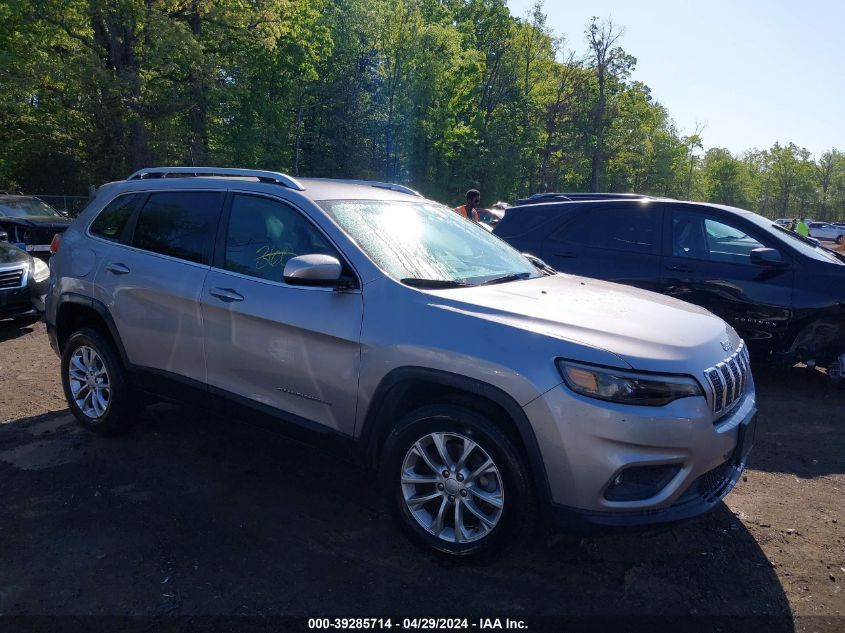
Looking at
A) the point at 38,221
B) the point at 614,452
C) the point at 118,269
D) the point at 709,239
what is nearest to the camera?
the point at 614,452

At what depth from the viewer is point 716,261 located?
6434 millimetres

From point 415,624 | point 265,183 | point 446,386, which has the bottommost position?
point 415,624

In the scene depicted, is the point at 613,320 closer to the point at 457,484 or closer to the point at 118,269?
the point at 457,484

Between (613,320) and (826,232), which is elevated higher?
(826,232)

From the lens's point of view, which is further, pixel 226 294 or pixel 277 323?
pixel 226 294

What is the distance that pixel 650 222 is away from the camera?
22.3 ft

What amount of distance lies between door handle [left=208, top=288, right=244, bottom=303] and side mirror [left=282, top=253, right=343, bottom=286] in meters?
0.59

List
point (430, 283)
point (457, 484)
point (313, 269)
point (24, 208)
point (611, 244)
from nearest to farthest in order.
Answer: point (457, 484)
point (313, 269)
point (430, 283)
point (611, 244)
point (24, 208)

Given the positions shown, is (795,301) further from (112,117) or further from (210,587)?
(112,117)

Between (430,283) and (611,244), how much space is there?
4.02 metres

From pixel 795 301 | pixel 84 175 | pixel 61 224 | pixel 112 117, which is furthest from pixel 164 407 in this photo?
pixel 84 175

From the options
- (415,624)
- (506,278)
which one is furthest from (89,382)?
(415,624)

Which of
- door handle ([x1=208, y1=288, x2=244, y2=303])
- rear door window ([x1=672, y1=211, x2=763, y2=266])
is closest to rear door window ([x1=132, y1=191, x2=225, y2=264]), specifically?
door handle ([x1=208, y1=288, x2=244, y2=303])

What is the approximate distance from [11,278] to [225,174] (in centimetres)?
521
